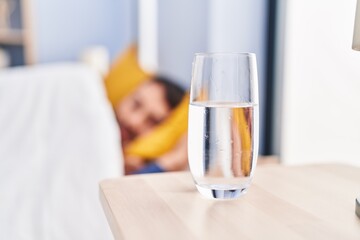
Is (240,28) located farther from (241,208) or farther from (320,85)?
(241,208)

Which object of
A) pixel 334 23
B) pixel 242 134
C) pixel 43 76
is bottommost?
pixel 43 76

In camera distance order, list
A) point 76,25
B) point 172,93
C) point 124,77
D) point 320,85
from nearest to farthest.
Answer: point 320,85 → point 172,93 → point 124,77 → point 76,25

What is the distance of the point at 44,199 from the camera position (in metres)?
1.05

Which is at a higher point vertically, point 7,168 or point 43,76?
point 43,76

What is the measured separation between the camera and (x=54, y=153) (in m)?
1.44

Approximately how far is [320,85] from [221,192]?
4.34 ft

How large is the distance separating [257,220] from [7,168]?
1.02 meters

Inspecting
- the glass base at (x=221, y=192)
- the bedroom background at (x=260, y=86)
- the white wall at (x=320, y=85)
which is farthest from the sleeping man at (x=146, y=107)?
the glass base at (x=221, y=192)

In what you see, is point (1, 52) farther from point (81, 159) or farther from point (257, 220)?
point (257, 220)

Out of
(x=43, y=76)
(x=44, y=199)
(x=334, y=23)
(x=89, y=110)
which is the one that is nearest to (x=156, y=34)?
(x=43, y=76)

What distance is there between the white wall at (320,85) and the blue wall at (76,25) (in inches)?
61.3

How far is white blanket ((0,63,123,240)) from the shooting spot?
0.92 meters

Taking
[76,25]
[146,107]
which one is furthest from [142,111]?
[76,25]

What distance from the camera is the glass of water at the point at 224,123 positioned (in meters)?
0.52
